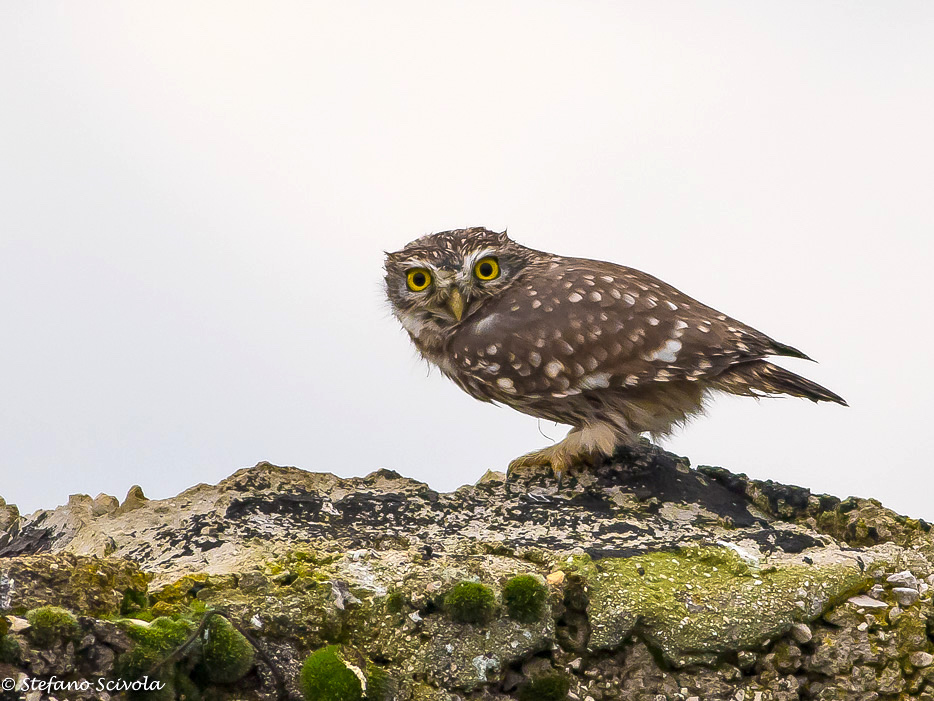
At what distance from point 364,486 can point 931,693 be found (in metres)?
1.84

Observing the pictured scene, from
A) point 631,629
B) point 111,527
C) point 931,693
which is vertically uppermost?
point 111,527

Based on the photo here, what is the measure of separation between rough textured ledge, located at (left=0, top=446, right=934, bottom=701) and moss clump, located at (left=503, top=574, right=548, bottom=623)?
1 centimetres

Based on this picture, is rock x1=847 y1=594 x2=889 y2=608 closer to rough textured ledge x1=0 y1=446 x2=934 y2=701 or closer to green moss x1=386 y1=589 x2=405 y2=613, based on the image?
rough textured ledge x1=0 y1=446 x2=934 y2=701

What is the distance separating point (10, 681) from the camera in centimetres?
214

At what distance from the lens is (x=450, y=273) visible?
12.9ft

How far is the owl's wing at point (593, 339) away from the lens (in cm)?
358

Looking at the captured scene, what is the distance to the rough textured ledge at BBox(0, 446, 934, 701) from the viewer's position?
2494 mm

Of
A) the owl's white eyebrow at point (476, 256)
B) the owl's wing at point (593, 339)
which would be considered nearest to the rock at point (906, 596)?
the owl's wing at point (593, 339)

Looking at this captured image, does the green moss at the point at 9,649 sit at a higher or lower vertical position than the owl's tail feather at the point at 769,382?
lower

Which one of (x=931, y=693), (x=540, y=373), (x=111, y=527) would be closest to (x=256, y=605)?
(x=111, y=527)

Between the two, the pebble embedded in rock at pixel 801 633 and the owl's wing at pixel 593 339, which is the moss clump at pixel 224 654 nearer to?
the pebble embedded in rock at pixel 801 633

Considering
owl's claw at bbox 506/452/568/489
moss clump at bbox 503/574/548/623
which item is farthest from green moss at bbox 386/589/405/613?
owl's claw at bbox 506/452/568/489

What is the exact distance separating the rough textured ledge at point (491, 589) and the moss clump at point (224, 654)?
3 centimetres

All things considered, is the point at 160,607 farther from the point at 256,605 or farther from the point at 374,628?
the point at 374,628
